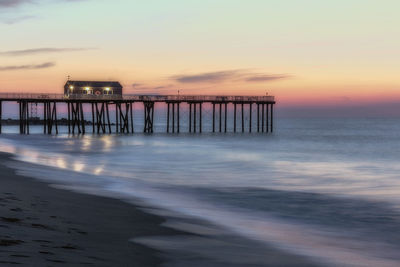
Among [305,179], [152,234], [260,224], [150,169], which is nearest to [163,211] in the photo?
[260,224]

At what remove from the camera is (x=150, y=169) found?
23.0 m

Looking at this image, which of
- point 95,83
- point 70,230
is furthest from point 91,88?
point 70,230

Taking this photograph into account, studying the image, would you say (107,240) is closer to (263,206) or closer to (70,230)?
(70,230)

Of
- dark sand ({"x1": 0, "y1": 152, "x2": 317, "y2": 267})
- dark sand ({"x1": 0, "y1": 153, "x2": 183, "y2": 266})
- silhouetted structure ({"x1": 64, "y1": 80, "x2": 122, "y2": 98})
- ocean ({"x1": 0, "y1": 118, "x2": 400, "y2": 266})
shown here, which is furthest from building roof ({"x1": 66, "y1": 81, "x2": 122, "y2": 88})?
dark sand ({"x1": 0, "y1": 152, "x2": 317, "y2": 267})

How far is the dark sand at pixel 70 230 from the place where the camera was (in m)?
5.84

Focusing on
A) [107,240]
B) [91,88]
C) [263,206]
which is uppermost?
[91,88]

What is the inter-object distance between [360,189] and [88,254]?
1267 centimetres

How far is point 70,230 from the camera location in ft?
24.3

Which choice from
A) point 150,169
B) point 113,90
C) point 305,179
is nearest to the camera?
point 305,179

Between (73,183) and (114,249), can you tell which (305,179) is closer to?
(73,183)

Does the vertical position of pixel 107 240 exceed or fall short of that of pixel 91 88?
it falls short

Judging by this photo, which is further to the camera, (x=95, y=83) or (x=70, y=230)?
(x=95, y=83)

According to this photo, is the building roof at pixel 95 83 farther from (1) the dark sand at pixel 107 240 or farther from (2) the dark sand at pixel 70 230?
(1) the dark sand at pixel 107 240

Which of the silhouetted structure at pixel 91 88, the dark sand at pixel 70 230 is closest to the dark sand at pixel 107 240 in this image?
the dark sand at pixel 70 230
